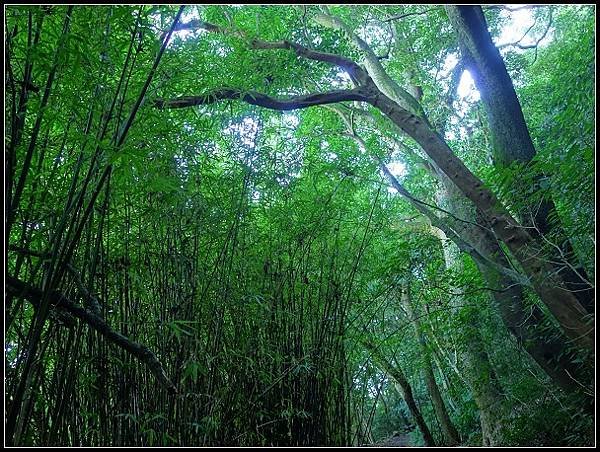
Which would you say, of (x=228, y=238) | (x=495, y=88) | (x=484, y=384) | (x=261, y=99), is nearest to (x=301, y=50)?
(x=261, y=99)

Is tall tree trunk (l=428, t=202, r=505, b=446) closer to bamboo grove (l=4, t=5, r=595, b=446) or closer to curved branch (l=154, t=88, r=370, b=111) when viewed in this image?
bamboo grove (l=4, t=5, r=595, b=446)

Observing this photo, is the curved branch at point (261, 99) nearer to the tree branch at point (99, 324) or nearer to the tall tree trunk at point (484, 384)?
the tree branch at point (99, 324)

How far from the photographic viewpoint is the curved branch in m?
2.29

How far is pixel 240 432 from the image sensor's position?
2.31 m

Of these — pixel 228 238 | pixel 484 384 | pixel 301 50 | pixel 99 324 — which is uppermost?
pixel 301 50

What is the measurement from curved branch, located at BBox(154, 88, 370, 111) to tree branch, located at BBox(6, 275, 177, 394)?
102 centimetres

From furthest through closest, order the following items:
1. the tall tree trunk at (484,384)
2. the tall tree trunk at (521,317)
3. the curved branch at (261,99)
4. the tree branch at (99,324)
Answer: the tall tree trunk at (484,384) → the tall tree trunk at (521,317) → the curved branch at (261,99) → the tree branch at (99,324)

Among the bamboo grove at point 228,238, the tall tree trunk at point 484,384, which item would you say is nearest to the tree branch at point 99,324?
the bamboo grove at point 228,238

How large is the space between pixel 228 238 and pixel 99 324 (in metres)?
1.02

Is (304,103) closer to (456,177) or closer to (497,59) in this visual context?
(456,177)

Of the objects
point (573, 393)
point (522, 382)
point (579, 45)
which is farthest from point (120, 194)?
point (522, 382)

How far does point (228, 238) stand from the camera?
2.13 meters

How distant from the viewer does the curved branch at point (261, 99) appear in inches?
90.1

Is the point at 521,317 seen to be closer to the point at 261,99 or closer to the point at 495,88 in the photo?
the point at 495,88
